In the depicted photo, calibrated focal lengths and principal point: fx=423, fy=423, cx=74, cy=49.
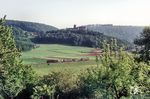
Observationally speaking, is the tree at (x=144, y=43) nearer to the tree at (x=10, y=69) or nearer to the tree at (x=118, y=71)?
the tree at (x=118, y=71)

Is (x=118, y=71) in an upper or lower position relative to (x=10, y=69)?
upper

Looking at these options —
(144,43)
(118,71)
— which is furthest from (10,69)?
(118,71)

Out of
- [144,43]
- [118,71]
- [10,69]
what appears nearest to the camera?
[118,71]

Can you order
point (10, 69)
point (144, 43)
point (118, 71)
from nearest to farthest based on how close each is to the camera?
point (118, 71) < point (144, 43) < point (10, 69)

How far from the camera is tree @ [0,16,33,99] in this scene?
63469 millimetres

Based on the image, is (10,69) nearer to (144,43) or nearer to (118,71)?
(144,43)

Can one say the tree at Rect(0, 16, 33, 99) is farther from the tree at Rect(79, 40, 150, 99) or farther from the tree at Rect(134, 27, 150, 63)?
the tree at Rect(79, 40, 150, 99)

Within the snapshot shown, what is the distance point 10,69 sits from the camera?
68.7 meters

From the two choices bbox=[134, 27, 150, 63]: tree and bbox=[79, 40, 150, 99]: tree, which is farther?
bbox=[134, 27, 150, 63]: tree

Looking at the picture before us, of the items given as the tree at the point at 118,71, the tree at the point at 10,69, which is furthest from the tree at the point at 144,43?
the tree at the point at 10,69

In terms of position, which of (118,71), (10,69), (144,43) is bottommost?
(10,69)

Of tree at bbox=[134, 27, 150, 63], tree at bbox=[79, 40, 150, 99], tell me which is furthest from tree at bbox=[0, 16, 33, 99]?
tree at bbox=[79, 40, 150, 99]

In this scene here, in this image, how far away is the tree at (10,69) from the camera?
63.5 m

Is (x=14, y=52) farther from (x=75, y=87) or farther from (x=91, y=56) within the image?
(x=91, y=56)
